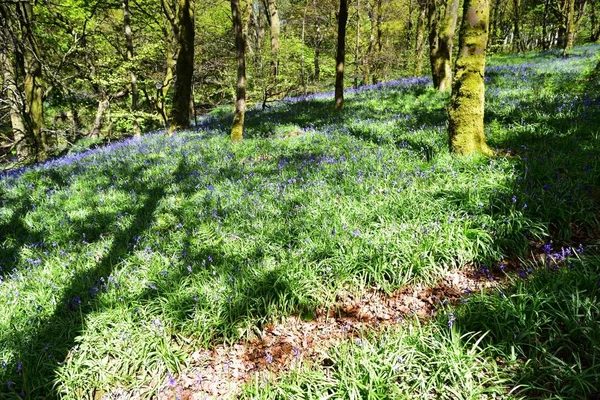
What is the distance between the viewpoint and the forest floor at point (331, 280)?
2.69 metres

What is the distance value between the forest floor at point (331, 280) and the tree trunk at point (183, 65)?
8.08 metres

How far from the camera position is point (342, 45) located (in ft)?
41.9

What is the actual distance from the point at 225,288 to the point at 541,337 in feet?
10.6

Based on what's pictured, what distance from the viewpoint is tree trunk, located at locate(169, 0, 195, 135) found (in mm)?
13344

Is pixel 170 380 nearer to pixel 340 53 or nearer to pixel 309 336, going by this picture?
pixel 309 336

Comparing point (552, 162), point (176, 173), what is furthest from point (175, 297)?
point (552, 162)

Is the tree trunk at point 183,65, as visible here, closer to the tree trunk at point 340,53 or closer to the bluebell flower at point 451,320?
the tree trunk at point 340,53

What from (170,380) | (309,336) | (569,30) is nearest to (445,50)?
(309,336)

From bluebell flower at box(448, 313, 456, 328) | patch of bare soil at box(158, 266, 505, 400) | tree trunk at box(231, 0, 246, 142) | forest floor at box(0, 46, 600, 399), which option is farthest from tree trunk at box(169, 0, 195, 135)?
bluebell flower at box(448, 313, 456, 328)

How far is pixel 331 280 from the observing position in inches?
153

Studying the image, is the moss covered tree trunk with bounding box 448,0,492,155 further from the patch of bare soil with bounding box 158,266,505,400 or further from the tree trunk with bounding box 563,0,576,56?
the tree trunk with bounding box 563,0,576,56

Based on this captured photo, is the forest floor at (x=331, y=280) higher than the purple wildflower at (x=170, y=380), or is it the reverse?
the forest floor at (x=331, y=280)

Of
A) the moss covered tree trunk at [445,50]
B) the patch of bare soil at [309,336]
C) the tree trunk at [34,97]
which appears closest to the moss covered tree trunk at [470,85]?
the patch of bare soil at [309,336]

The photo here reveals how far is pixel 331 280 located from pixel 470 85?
4562mm
